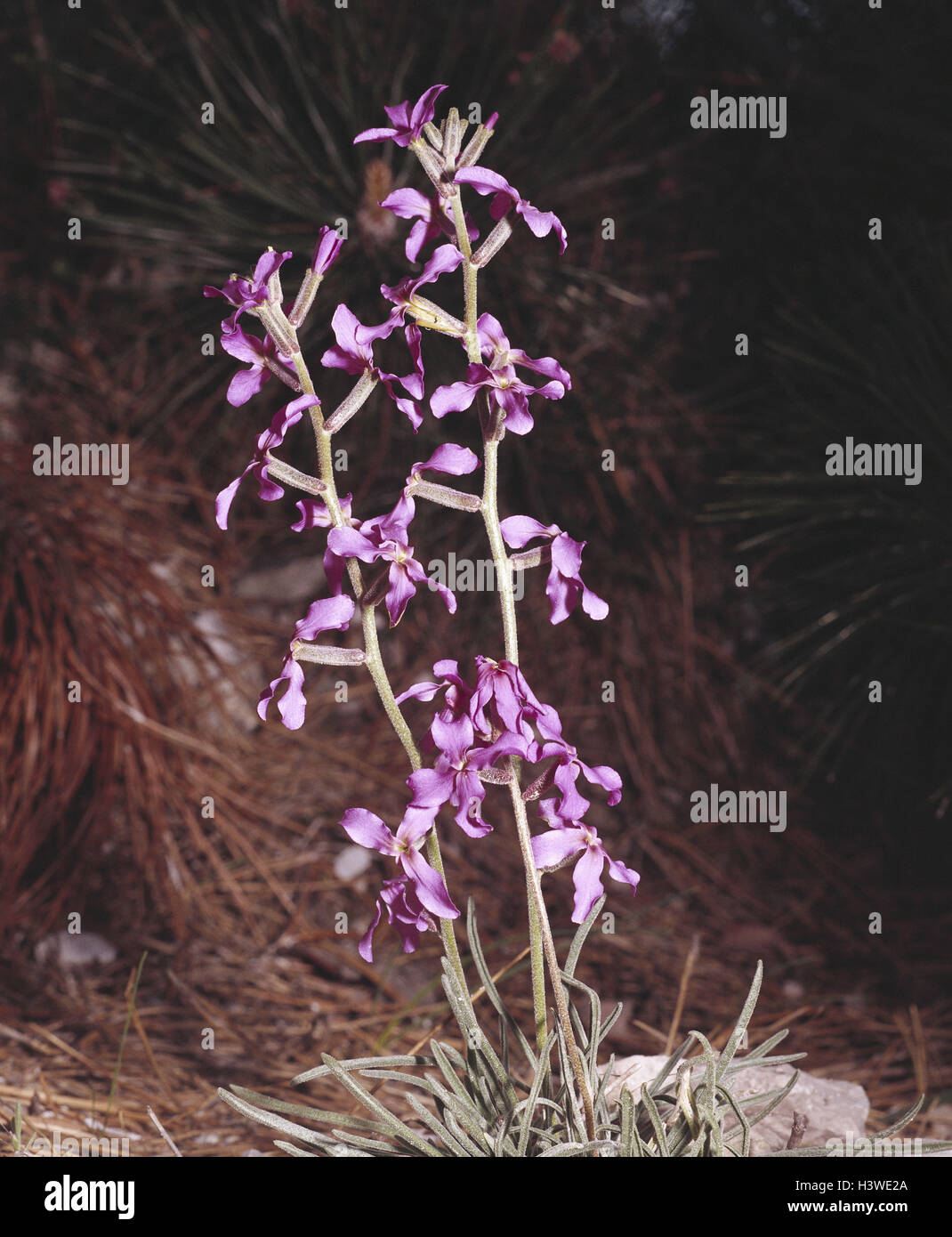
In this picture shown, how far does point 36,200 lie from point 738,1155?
4.92 ft

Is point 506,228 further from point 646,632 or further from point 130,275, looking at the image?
point 130,275

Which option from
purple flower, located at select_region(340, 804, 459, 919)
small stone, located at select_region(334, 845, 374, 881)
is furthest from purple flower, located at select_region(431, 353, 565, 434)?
small stone, located at select_region(334, 845, 374, 881)

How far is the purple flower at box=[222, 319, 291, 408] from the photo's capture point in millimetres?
602

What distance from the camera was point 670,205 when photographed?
149 cm

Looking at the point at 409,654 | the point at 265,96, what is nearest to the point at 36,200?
the point at 265,96

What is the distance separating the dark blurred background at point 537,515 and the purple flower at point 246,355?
0.67 meters

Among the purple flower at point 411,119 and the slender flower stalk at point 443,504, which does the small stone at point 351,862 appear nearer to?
the slender flower stalk at point 443,504

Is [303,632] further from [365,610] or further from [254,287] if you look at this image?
[254,287]

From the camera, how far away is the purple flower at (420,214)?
61 cm

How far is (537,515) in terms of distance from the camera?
147cm

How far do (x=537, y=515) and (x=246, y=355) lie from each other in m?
0.89

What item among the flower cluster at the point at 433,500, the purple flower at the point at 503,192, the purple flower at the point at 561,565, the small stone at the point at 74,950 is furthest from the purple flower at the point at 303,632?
the small stone at the point at 74,950

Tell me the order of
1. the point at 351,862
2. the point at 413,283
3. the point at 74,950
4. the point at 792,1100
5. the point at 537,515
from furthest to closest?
the point at 537,515
the point at 351,862
the point at 74,950
the point at 792,1100
the point at 413,283

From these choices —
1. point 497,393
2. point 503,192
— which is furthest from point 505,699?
point 503,192
